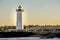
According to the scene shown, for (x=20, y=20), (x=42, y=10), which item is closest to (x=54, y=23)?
(x=42, y=10)

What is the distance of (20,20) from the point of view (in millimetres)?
5320

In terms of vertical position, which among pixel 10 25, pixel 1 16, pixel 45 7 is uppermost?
pixel 45 7

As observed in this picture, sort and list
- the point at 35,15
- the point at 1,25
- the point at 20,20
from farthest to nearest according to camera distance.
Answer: the point at 35,15
the point at 1,25
the point at 20,20

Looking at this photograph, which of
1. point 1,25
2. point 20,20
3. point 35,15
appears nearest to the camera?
point 20,20

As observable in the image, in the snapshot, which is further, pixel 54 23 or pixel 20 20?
pixel 54 23

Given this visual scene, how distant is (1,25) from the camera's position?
19.8 feet

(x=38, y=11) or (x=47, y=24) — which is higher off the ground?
(x=38, y=11)

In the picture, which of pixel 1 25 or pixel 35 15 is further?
pixel 35 15

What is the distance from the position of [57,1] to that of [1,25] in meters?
2.68

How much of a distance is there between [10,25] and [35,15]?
1227 millimetres

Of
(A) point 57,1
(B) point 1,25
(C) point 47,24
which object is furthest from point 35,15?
(B) point 1,25

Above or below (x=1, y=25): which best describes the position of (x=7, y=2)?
above

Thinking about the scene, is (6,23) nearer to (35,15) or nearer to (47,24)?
(35,15)

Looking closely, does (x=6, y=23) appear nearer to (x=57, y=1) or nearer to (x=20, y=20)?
(x=20, y=20)
